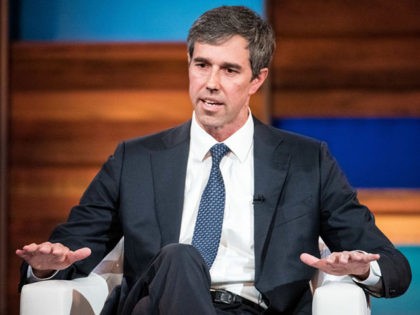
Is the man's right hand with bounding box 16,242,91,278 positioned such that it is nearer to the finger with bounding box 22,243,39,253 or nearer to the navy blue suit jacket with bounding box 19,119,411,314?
the finger with bounding box 22,243,39,253

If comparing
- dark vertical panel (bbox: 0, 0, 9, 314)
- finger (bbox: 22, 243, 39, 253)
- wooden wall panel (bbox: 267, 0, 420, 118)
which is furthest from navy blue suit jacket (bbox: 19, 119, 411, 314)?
dark vertical panel (bbox: 0, 0, 9, 314)

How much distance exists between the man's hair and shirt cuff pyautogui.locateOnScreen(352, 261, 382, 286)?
678mm

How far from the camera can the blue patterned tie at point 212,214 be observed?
251 cm

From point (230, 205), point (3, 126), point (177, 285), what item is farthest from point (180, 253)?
point (3, 126)

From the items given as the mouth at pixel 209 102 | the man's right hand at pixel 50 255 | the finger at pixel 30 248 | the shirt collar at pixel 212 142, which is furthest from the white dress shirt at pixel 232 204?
the finger at pixel 30 248

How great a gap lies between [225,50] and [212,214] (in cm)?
48

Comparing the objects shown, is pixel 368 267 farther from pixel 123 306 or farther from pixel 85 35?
pixel 85 35

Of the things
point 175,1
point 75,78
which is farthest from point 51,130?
point 175,1

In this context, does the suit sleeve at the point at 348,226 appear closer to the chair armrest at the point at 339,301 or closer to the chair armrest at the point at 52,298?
the chair armrest at the point at 339,301

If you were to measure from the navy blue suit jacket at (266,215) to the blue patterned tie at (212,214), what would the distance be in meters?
0.07

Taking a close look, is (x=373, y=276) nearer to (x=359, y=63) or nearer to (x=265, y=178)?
(x=265, y=178)

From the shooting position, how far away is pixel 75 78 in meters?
4.48

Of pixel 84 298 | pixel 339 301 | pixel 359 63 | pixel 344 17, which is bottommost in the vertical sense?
pixel 84 298

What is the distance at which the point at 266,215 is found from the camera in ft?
8.38
